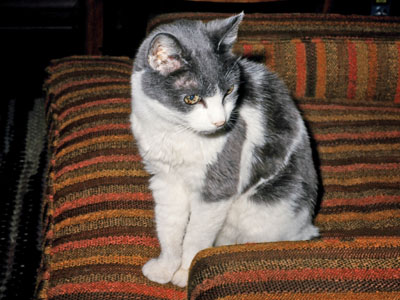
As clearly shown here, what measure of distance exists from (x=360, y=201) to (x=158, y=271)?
0.79 meters

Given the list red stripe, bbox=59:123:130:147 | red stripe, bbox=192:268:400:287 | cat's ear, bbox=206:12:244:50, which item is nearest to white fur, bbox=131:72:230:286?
cat's ear, bbox=206:12:244:50

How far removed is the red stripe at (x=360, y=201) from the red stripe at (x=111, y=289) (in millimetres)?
669

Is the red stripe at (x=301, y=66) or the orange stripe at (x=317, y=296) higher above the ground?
the red stripe at (x=301, y=66)

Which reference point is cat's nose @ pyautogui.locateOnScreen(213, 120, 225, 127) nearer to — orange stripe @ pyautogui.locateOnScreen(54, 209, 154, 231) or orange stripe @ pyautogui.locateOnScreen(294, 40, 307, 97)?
orange stripe @ pyautogui.locateOnScreen(54, 209, 154, 231)

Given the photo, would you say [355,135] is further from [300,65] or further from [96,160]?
[96,160]

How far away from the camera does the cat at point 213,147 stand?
1.11 metres

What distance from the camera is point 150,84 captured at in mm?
1147

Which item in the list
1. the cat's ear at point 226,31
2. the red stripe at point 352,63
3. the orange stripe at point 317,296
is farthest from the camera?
the red stripe at point 352,63

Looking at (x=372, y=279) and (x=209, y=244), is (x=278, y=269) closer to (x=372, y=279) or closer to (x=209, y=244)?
(x=372, y=279)

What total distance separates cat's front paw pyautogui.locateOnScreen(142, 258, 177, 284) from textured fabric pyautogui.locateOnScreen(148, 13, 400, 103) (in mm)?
1021

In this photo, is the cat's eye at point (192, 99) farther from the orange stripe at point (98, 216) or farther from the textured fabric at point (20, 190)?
the textured fabric at point (20, 190)

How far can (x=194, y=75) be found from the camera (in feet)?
3.59

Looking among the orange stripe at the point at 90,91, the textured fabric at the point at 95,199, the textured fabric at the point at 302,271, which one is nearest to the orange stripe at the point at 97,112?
the textured fabric at the point at 95,199

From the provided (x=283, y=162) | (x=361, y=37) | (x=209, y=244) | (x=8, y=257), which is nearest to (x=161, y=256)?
(x=209, y=244)
